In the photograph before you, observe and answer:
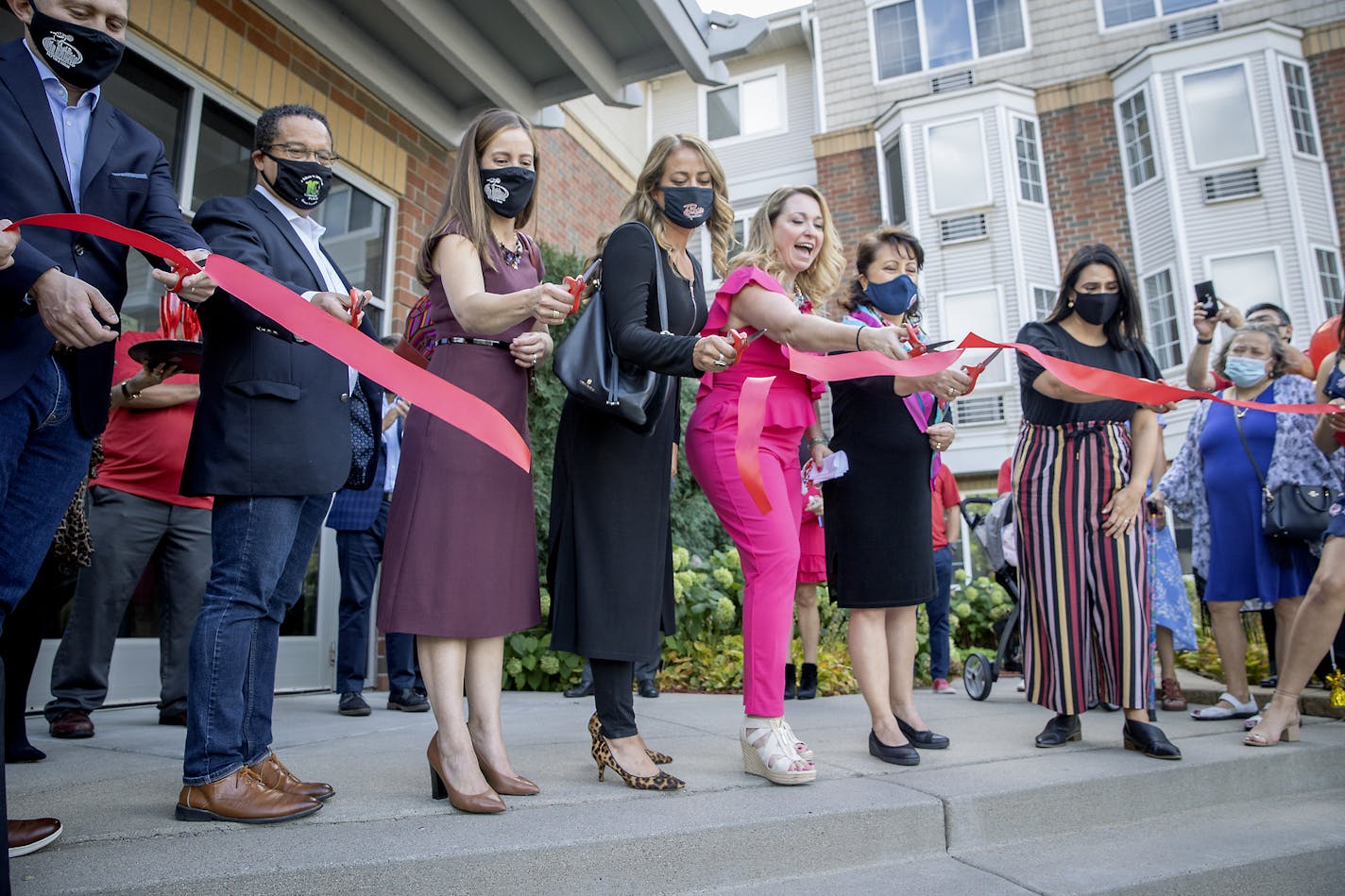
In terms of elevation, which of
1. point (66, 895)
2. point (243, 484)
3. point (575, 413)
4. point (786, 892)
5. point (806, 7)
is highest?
point (806, 7)

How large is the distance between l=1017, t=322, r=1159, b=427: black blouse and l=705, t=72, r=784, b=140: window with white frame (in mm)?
17026

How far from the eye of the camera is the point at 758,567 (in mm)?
2889

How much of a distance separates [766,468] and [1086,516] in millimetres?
1496

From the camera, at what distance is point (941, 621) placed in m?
6.24

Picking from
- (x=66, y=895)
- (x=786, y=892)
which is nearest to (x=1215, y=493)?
(x=786, y=892)

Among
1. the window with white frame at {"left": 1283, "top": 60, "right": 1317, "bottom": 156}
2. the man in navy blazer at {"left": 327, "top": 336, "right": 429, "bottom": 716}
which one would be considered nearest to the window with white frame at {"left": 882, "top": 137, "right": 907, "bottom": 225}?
the window with white frame at {"left": 1283, "top": 60, "right": 1317, "bottom": 156}

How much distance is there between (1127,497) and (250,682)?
3134 millimetres

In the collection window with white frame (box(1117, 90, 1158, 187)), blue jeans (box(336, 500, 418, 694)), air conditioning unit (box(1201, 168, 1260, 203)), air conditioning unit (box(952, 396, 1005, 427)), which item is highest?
window with white frame (box(1117, 90, 1158, 187))

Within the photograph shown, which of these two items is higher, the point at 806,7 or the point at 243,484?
the point at 806,7

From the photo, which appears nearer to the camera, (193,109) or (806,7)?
(193,109)

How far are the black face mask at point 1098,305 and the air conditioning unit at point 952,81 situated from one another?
1628cm

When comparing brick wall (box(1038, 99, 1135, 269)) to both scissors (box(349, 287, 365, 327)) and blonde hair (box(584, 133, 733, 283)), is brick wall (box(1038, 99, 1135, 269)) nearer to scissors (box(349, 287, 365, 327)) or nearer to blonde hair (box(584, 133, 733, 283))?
blonde hair (box(584, 133, 733, 283))

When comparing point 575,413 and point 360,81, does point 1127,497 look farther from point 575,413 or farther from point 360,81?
point 360,81

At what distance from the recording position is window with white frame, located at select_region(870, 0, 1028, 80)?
1812 cm
